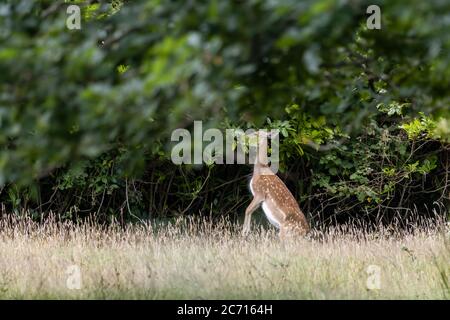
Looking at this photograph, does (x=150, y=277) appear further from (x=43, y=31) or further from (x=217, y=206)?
(x=217, y=206)

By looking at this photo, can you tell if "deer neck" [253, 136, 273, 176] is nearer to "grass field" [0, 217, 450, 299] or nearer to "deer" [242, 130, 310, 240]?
"deer" [242, 130, 310, 240]

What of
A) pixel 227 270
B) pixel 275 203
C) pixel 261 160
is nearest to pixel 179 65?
pixel 227 270

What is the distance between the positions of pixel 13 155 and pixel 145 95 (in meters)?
0.80

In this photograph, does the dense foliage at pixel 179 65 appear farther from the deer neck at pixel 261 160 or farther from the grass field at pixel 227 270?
the deer neck at pixel 261 160

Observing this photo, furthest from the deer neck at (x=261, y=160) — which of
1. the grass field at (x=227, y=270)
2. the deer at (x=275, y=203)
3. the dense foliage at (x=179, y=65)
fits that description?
the dense foliage at (x=179, y=65)

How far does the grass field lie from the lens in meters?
6.38

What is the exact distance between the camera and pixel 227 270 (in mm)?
6824

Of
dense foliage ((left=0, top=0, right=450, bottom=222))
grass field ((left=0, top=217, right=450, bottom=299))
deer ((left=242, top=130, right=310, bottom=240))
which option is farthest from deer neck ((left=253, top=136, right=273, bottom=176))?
dense foliage ((left=0, top=0, right=450, bottom=222))

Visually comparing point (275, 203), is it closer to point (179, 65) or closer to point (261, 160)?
point (261, 160)

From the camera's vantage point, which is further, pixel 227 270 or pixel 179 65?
pixel 227 270

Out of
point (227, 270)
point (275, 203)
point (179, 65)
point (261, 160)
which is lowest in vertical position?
point (227, 270)

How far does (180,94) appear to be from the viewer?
317 centimetres

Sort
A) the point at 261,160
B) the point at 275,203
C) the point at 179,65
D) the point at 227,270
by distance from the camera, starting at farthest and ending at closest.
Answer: the point at 261,160 < the point at 275,203 < the point at 227,270 < the point at 179,65

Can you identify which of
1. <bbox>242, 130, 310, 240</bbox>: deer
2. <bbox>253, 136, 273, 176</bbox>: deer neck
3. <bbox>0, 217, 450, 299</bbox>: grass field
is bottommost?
<bbox>0, 217, 450, 299</bbox>: grass field
